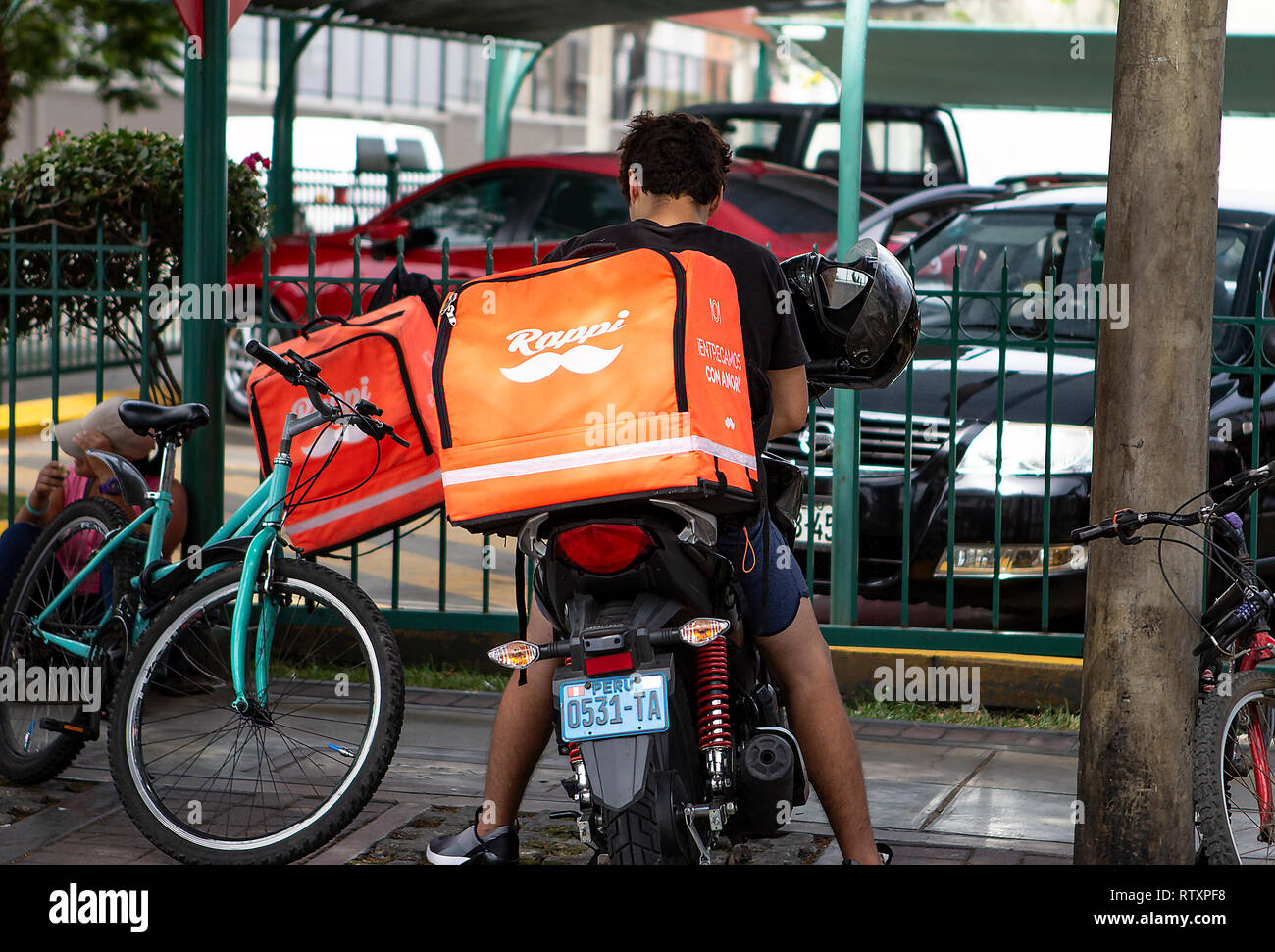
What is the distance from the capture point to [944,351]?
6812mm

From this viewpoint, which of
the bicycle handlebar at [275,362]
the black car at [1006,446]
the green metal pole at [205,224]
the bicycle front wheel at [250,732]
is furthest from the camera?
the black car at [1006,446]

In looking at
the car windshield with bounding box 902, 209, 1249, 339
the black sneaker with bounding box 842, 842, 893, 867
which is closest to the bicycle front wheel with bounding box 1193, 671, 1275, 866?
the black sneaker with bounding box 842, 842, 893, 867

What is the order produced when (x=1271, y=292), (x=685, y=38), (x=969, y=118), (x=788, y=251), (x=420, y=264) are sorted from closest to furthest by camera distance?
(x=1271, y=292)
(x=788, y=251)
(x=420, y=264)
(x=969, y=118)
(x=685, y=38)

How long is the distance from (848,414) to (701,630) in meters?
2.87

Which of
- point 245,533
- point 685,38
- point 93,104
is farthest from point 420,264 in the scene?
point 685,38

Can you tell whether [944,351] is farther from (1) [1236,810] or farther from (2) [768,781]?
(2) [768,781]

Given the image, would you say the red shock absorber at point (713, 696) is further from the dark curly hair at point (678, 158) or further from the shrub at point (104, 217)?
the shrub at point (104, 217)

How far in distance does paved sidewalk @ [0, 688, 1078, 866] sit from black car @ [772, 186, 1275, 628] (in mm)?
662

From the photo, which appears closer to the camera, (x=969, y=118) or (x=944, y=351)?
(x=944, y=351)

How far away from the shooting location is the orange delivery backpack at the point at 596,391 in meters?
3.14

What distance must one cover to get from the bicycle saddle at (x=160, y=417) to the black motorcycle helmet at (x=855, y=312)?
70.0 inches

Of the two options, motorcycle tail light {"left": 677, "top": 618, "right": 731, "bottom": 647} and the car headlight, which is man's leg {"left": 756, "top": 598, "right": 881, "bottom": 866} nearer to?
motorcycle tail light {"left": 677, "top": 618, "right": 731, "bottom": 647}

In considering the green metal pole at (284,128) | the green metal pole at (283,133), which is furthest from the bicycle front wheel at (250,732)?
the green metal pole at (283,133)

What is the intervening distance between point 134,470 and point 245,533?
0.70 meters
